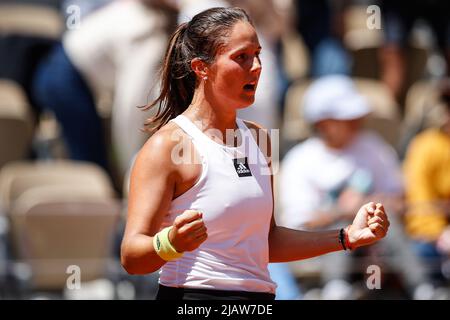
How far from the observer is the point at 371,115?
8.64 metres

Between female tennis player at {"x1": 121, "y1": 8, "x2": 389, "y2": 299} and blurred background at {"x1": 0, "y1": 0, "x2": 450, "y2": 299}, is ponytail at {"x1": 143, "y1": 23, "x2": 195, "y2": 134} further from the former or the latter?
blurred background at {"x1": 0, "y1": 0, "x2": 450, "y2": 299}

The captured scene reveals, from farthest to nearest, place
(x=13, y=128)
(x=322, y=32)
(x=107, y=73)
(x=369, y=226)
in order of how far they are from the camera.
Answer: (x=322, y=32), (x=13, y=128), (x=107, y=73), (x=369, y=226)

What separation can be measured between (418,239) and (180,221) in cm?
439

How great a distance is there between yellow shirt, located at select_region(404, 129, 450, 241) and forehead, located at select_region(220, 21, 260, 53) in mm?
3999

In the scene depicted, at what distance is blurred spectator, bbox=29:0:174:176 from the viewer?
711 cm

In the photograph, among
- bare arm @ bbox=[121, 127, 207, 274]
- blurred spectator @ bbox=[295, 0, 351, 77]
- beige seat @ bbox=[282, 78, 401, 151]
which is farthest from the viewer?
blurred spectator @ bbox=[295, 0, 351, 77]

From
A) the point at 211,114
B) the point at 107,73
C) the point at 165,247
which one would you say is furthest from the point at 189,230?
the point at 107,73

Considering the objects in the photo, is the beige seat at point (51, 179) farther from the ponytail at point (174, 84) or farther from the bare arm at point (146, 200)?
the bare arm at point (146, 200)

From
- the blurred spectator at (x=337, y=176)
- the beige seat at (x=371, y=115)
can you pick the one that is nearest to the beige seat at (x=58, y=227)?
the blurred spectator at (x=337, y=176)

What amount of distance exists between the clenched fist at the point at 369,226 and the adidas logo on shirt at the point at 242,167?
38cm

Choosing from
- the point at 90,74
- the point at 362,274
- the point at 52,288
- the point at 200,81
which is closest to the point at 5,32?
the point at 90,74

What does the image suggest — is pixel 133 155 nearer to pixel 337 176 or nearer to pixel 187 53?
pixel 337 176

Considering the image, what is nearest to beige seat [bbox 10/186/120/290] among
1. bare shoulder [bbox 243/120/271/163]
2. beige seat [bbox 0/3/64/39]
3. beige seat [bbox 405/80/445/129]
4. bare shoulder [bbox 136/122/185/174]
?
beige seat [bbox 0/3/64/39]

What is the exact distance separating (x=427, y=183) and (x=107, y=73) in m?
2.29
